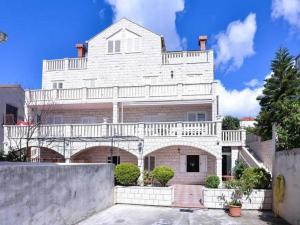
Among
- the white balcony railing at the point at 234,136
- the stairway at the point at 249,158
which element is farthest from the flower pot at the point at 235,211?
the white balcony railing at the point at 234,136

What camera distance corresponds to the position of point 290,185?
41.5 ft

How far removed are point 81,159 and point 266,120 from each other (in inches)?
530

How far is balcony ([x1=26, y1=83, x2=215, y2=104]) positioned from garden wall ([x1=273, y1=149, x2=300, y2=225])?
34.4 ft

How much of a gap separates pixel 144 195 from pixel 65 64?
15941 millimetres

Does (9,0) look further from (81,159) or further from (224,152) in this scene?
(224,152)

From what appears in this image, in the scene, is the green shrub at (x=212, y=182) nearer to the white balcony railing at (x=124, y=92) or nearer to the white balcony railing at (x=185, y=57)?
the white balcony railing at (x=124, y=92)

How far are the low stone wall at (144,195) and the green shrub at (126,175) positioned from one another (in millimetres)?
472

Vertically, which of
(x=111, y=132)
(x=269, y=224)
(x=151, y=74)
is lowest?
(x=269, y=224)

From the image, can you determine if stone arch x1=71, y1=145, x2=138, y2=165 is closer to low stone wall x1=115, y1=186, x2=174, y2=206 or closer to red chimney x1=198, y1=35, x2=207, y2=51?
low stone wall x1=115, y1=186, x2=174, y2=206

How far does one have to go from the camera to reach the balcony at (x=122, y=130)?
2212 centimetres

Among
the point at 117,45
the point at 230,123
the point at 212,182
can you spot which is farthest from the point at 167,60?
the point at 230,123

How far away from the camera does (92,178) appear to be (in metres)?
14.2

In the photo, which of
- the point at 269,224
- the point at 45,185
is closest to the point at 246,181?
the point at 269,224

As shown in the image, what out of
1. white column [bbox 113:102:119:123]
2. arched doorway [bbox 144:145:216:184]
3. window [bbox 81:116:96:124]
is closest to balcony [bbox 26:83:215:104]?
white column [bbox 113:102:119:123]
